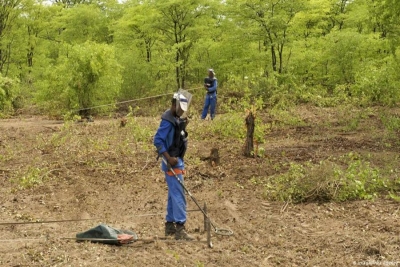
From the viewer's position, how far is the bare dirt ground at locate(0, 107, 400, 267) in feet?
18.3

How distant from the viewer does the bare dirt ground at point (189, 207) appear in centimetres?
559

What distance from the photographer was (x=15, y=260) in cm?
536

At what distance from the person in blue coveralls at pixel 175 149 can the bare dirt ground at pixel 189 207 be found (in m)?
0.36

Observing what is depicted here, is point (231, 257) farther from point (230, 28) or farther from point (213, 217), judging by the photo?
point (230, 28)

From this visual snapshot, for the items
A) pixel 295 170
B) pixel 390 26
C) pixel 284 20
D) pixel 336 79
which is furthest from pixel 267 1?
pixel 295 170

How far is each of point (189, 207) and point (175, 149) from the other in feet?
6.89

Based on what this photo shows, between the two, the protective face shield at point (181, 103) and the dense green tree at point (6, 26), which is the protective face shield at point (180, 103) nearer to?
the protective face shield at point (181, 103)

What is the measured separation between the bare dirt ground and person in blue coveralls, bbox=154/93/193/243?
0.36 m

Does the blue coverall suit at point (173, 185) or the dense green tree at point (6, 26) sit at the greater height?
the dense green tree at point (6, 26)

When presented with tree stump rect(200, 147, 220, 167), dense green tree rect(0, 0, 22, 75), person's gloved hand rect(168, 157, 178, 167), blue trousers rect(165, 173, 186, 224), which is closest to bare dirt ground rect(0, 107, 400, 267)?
tree stump rect(200, 147, 220, 167)

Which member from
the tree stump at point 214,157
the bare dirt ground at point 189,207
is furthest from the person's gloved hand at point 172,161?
the tree stump at point 214,157

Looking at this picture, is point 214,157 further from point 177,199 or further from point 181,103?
point 181,103

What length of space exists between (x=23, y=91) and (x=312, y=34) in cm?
1586

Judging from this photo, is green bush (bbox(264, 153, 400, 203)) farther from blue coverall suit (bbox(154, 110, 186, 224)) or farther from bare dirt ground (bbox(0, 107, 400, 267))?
blue coverall suit (bbox(154, 110, 186, 224))
